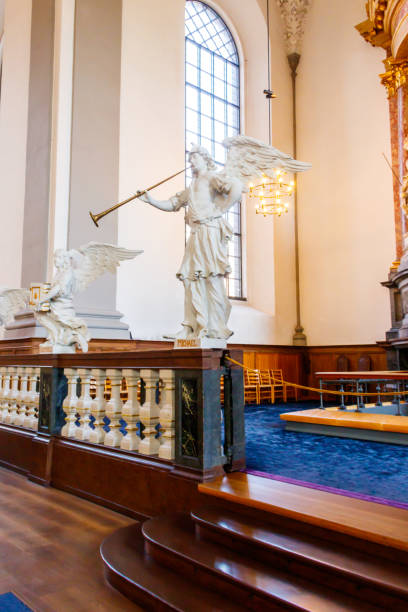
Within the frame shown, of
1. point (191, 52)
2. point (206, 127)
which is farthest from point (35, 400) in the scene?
point (191, 52)

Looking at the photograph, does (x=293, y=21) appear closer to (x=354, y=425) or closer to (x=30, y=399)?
(x=354, y=425)

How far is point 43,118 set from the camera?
792 centimetres

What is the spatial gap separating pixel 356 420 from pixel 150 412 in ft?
8.25

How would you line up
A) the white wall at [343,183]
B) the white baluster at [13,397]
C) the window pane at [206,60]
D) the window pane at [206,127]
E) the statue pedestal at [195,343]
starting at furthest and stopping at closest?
the window pane at [206,60], the window pane at [206,127], the white wall at [343,183], the white baluster at [13,397], the statue pedestal at [195,343]

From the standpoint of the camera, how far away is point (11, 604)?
6.82ft

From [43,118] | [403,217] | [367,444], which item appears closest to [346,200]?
[403,217]

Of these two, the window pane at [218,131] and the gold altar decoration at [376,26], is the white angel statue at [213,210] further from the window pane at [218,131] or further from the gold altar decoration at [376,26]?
the window pane at [218,131]

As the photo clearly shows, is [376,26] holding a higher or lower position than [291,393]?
higher

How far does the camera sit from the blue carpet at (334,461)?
2.81 metres

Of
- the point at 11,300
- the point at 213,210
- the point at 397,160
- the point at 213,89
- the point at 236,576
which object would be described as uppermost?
the point at 213,89

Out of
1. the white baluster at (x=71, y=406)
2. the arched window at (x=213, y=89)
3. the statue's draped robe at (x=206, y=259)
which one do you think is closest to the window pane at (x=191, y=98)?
the arched window at (x=213, y=89)

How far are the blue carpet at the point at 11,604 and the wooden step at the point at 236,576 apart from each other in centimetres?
63

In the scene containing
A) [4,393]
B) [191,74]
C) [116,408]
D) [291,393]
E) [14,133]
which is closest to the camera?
[116,408]

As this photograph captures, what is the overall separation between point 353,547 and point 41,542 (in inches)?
70.3
